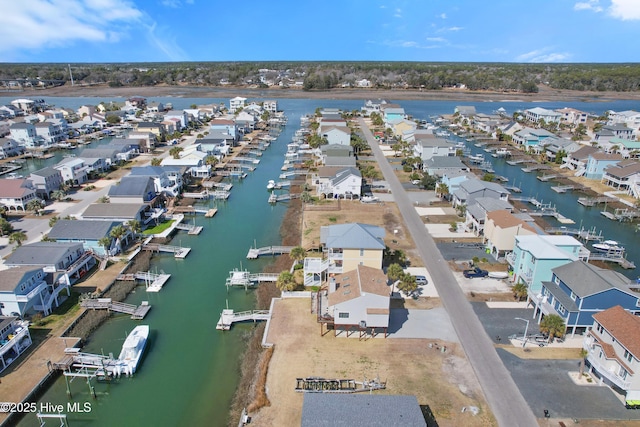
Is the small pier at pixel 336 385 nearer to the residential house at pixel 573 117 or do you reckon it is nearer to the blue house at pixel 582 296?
the blue house at pixel 582 296

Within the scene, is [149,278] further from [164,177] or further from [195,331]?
[164,177]

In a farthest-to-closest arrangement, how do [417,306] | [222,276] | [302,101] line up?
1. [302,101]
2. [222,276]
3. [417,306]

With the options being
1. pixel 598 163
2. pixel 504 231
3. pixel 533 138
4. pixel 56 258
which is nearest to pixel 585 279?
pixel 504 231

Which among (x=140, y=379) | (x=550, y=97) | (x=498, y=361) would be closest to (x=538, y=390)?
(x=498, y=361)

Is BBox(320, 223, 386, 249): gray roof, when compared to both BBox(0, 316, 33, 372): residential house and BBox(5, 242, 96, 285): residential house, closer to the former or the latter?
BBox(0, 316, 33, 372): residential house

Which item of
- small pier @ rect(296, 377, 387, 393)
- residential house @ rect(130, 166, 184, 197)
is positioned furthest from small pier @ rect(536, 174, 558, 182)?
residential house @ rect(130, 166, 184, 197)

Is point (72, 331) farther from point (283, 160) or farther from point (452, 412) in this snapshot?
point (283, 160)

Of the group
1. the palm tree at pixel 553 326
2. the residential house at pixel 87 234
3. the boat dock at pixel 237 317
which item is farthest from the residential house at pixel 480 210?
the residential house at pixel 87 234
